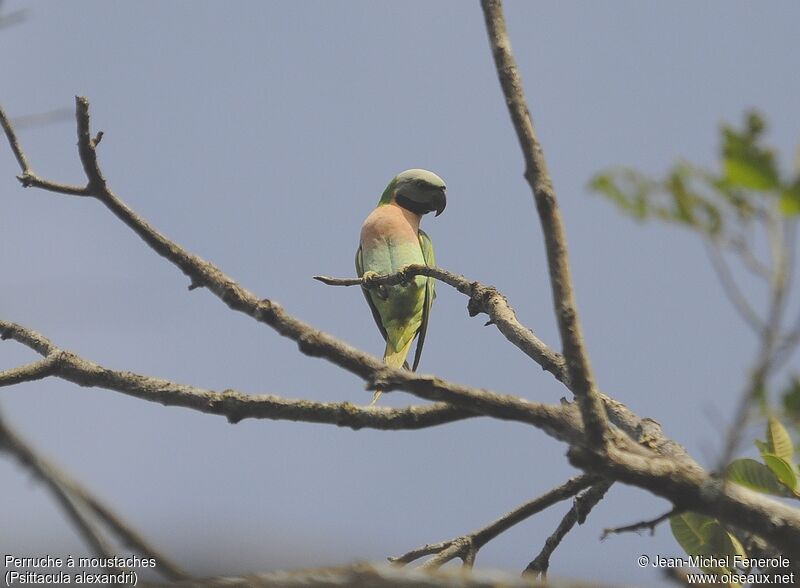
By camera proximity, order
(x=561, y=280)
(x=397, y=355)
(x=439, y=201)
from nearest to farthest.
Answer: (x=561, y=280) < (x=397, y=355) < (x=439, y=201)

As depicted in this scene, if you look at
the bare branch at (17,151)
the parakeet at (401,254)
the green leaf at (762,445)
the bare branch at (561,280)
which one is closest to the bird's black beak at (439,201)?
Answer: the parakeet at (401,254)

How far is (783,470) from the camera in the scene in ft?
8.34

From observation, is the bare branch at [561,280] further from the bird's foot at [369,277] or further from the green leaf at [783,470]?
the bird's foot at [369,277]

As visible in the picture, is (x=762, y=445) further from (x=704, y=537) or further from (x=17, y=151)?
(x=17, y=151)

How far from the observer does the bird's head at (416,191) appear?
7.55 metres

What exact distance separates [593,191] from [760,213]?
36 cm

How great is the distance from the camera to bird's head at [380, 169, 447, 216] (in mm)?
7551

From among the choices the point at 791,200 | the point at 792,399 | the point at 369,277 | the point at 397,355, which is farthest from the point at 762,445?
the point at 397,355

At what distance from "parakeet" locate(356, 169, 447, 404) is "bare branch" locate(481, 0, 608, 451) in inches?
157

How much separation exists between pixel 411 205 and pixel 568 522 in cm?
479

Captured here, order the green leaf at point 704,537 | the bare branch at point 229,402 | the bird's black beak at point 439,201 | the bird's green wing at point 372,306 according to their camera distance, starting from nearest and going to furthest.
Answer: the bare branch at point 229,402 → the green leaf at point 704,537 → the bird's green wing at point 372,306 → the bird's black beak at point 439,201

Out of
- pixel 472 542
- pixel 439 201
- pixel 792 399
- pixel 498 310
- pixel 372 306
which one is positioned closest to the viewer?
pixel 792 399

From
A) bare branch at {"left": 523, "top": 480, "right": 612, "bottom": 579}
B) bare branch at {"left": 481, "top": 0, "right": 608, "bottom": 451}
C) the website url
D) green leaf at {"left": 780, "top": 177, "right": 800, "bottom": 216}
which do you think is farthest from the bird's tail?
green leaf at {"left": 780, "top": 177, "right": 800, "bottom": 216}

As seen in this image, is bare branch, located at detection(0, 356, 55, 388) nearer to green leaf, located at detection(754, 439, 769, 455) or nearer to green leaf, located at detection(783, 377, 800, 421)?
green leaf, located at detection(783, 377, 800, 421)
